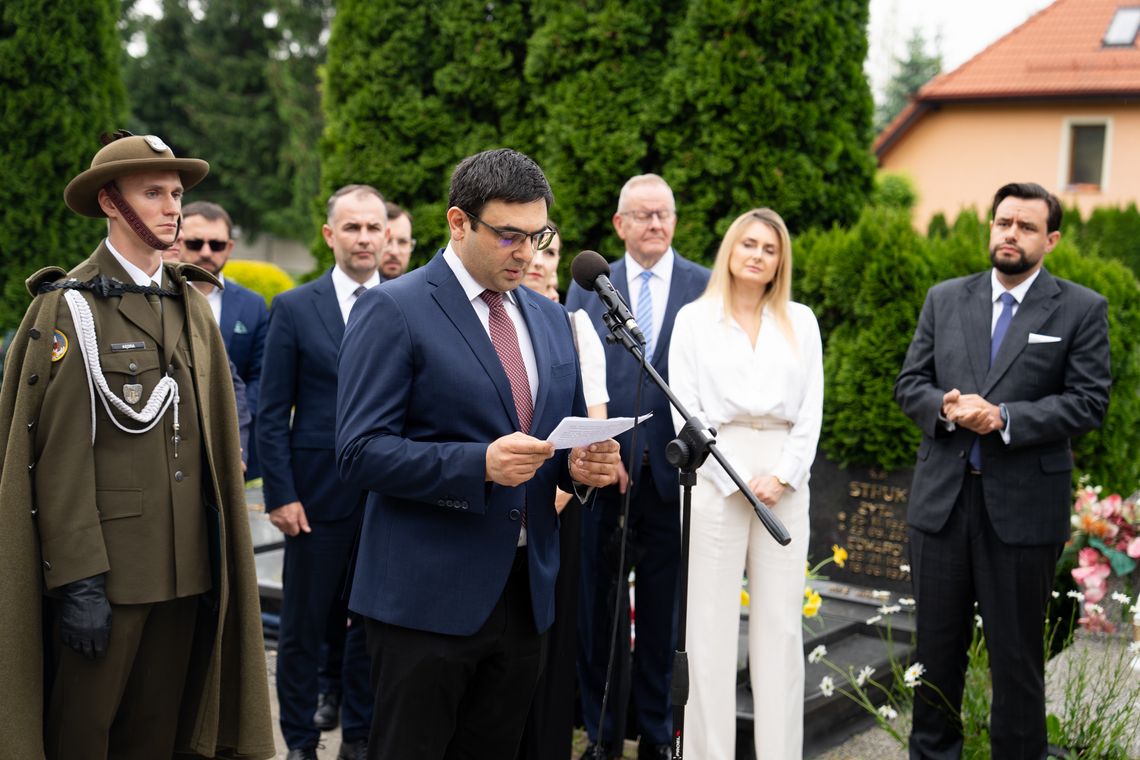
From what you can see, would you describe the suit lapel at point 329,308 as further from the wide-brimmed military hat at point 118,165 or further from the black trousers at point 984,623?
the black trousers at point 984,623

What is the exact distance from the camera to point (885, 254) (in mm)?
7332

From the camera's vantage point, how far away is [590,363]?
14.1 ft

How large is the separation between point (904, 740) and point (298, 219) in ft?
116

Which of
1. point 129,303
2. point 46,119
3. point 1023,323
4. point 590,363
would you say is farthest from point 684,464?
point 46,119

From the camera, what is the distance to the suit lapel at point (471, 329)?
3.00 metres

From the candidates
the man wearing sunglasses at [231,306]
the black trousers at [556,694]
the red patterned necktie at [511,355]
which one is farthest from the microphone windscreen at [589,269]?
the man wearing sunglasses at [231,306]

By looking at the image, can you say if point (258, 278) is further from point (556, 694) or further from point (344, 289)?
point (556, 694)

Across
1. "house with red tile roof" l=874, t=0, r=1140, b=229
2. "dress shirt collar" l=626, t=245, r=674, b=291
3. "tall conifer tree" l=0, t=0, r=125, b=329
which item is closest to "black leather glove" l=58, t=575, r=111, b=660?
"dress shirt collar" l=626, t=245, r=674, b=291

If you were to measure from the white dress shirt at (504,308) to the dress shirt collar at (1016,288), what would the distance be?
2.54 meters

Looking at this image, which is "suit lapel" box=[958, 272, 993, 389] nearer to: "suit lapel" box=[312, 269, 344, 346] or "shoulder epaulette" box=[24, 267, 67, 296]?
"suit lapel" box=[312, 269, 344, 346]

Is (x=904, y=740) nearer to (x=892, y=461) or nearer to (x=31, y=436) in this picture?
(x=892, y=461)

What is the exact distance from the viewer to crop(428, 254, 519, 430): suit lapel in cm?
300

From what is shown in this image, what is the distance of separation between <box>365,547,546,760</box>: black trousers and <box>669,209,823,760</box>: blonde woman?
4.93ft

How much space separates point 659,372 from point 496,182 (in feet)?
8.17
